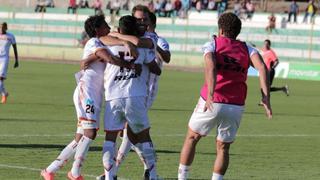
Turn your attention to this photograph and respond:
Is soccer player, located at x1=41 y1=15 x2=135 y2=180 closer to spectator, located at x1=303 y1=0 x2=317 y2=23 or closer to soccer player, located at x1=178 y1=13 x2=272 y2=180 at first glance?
soccer player, located at x1=178 y1=13 x2=272 y2=180

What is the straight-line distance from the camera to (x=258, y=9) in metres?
70.2

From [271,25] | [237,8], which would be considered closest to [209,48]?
[271,25]

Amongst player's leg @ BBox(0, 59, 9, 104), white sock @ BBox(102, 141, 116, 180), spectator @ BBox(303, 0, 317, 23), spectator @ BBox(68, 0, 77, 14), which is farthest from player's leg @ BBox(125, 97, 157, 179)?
spectator @ BBox(68, 0, 77, 14)

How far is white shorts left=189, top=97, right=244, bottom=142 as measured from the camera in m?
11.2

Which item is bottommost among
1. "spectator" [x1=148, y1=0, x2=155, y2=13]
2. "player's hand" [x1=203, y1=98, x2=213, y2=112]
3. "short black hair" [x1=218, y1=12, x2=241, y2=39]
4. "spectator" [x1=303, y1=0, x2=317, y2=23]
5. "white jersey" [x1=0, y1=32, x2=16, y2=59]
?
"spectator" [x1=148, y1=0, x2=155, y2=13]

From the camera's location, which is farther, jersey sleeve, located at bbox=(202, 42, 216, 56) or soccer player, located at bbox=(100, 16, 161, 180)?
soccer player, located at bbox=(100, 16, 161, 180)

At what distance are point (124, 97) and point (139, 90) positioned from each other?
8.6 inches

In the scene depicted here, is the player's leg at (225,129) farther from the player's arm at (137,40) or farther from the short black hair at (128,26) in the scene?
the short black hair at (128,26)

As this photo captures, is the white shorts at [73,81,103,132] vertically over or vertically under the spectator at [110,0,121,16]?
over

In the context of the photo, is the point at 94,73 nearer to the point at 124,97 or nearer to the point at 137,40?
the point at 124,97

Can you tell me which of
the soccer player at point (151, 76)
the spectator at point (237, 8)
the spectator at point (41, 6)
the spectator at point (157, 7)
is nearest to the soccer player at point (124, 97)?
the soccer player at point (151, 76)

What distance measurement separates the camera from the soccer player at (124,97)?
11477 mm

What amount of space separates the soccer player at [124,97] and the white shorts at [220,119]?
0.69m

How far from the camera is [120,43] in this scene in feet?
37.6
